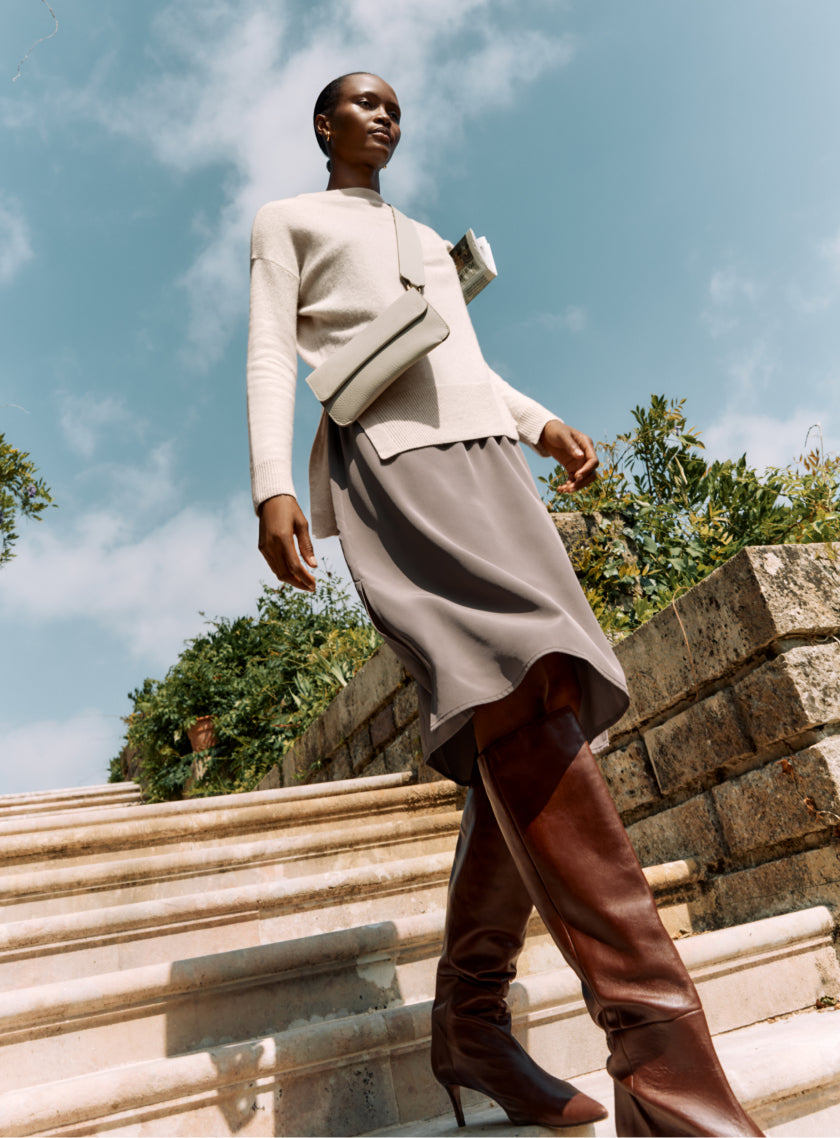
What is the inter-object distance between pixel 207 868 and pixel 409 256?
1.84 metres

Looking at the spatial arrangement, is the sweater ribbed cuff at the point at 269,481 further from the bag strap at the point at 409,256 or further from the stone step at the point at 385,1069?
the stone step at the point at 385,1069

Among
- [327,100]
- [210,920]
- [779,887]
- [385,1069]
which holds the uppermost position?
[327,100]

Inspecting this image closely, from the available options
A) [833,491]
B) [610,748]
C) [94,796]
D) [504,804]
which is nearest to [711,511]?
[833,491]

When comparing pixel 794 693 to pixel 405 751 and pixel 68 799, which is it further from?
pixel 68 799

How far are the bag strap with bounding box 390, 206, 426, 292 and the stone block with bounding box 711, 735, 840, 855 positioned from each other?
1.33m

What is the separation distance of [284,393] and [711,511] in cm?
217

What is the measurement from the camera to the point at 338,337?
157cm

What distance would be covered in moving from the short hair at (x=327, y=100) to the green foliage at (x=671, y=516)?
1.91 meters

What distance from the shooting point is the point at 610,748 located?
8.39 feet

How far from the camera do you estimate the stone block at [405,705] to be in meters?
3.81

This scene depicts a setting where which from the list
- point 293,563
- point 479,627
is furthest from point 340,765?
point 479,627

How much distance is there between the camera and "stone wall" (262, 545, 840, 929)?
1.82m

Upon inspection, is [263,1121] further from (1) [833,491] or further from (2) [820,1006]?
(1) [833,491]

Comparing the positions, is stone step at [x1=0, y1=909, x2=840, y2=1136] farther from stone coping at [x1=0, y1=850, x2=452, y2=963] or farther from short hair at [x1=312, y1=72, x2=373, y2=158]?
short hair at [x1=312, y1=72, x2=373, y2=158]
